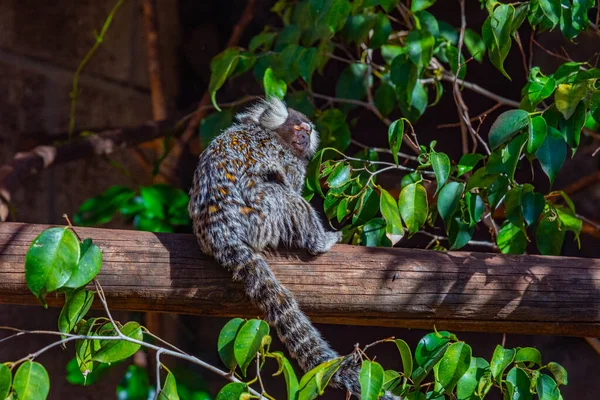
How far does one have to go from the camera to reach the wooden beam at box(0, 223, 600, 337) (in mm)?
2186

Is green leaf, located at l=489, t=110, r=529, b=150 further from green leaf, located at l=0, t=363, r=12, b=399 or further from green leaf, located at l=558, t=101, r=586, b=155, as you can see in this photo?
green leaf, located at l=0, t=363, r=12, b=399

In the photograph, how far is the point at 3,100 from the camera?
4082mm

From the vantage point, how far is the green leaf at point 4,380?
5.35 feet

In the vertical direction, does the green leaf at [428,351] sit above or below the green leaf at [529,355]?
below

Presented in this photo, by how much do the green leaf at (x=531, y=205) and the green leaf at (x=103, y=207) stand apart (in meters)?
2.13

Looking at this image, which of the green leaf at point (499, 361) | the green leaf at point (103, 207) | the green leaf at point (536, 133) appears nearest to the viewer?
the green leaf at point (499, 361)

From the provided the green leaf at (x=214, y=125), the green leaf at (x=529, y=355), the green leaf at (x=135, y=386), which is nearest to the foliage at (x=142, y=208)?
the green leaf at (x=214, y=125)

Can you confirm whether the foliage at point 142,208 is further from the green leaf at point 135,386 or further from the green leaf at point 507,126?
the green leaf at point 507,126

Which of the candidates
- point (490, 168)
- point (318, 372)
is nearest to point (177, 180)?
point (490, 168)

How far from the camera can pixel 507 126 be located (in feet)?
6.78

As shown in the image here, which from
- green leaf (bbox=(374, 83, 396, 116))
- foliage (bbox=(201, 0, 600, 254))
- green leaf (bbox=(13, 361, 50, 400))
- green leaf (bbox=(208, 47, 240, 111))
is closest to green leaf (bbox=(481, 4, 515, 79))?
foliage (bbox=(201, 0, 600, 254))

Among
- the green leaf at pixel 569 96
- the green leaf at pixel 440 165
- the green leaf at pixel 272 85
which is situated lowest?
the green leaf at pixel 272 85

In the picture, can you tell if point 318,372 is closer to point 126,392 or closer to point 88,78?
point 126,392

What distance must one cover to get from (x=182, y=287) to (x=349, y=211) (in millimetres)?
575
